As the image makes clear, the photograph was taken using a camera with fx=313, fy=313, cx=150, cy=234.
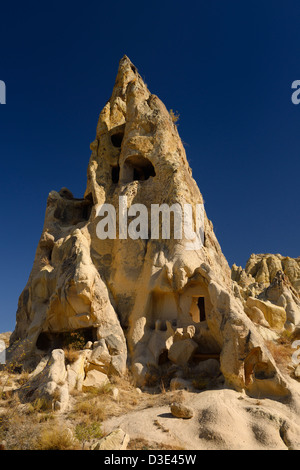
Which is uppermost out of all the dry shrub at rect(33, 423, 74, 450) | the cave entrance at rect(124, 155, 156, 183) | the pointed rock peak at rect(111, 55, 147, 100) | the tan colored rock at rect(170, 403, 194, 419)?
the pointed rock peak at rect(111, 55, 147, 100)

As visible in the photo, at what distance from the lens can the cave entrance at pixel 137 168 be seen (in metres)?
13.4

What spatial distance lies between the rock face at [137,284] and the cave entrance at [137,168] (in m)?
0.05

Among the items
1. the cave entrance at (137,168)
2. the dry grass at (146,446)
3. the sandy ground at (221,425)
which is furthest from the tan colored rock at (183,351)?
the cave entrance at (137,168)

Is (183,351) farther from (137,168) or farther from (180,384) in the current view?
(137,168)

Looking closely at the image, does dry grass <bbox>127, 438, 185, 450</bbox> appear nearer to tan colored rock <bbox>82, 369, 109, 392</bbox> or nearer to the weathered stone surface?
the weathered stone surface

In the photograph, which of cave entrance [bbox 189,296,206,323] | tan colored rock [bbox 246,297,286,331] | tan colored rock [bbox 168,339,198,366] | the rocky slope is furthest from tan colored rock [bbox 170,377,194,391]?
tan colored rock [bbox 246,297,286,331]

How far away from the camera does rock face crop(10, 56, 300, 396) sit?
8391 millimetres

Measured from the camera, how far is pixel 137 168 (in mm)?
14102

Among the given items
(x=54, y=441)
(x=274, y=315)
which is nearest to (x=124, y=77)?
(x=274, y=315)

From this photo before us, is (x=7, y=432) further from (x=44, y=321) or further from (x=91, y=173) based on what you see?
(x=91, y=173)

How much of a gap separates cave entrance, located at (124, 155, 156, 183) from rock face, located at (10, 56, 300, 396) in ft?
0.15

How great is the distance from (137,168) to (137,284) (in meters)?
5.78
